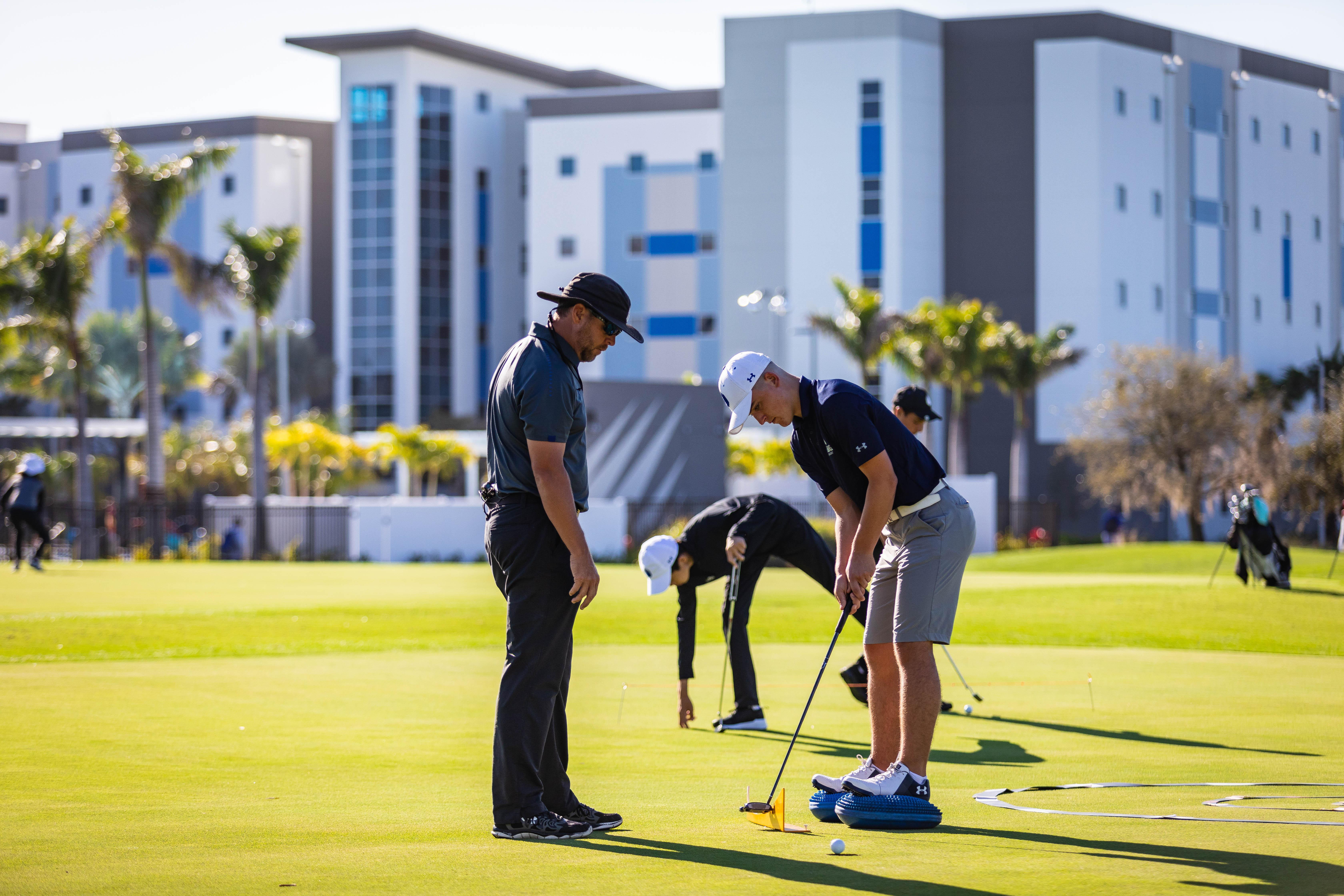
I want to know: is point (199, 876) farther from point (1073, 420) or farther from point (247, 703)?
point (1073, 420)

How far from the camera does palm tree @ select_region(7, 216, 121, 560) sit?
43688 millimetres

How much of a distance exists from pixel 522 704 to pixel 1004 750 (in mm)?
3575

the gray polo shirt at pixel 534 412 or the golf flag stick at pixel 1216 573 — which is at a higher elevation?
the gray polo shirt at pixel 534 412

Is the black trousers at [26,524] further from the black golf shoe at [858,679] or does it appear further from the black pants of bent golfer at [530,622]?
the black pants of bent golfer at [530,622]

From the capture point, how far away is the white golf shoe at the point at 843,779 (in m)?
6.28

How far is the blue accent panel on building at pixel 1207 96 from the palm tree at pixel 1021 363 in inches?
635

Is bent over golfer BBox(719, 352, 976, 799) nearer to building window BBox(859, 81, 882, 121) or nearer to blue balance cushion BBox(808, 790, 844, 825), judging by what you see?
blue balance cushion BBox(808, 790, 844, 825)

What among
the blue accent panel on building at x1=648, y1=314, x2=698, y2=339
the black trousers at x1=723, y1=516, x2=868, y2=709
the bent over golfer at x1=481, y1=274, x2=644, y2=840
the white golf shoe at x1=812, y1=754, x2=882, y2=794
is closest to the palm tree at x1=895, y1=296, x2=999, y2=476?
the blue accent panel on building at x1=648, y1=314, x2=698, y2=339

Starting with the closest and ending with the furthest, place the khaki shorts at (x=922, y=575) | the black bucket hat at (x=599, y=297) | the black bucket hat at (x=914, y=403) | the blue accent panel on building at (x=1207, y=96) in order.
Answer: the black bucket hat at (x=599, y=297), the khaki shorts at (x=922, y=575), the black bucket hat at (x=914, y=403), the blue accent panel on building at (x=1207, y=96)

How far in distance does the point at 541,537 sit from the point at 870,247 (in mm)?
66464

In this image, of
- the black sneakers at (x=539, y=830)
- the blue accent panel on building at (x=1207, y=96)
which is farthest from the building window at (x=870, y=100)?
the black sneakers at (x=539, y=830)

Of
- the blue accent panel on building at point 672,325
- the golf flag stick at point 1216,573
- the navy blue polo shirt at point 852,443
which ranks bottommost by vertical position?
the golf flag stick at point 1216,573

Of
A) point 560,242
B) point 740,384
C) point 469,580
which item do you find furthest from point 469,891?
point 560,242

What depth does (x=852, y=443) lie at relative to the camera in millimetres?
6297
